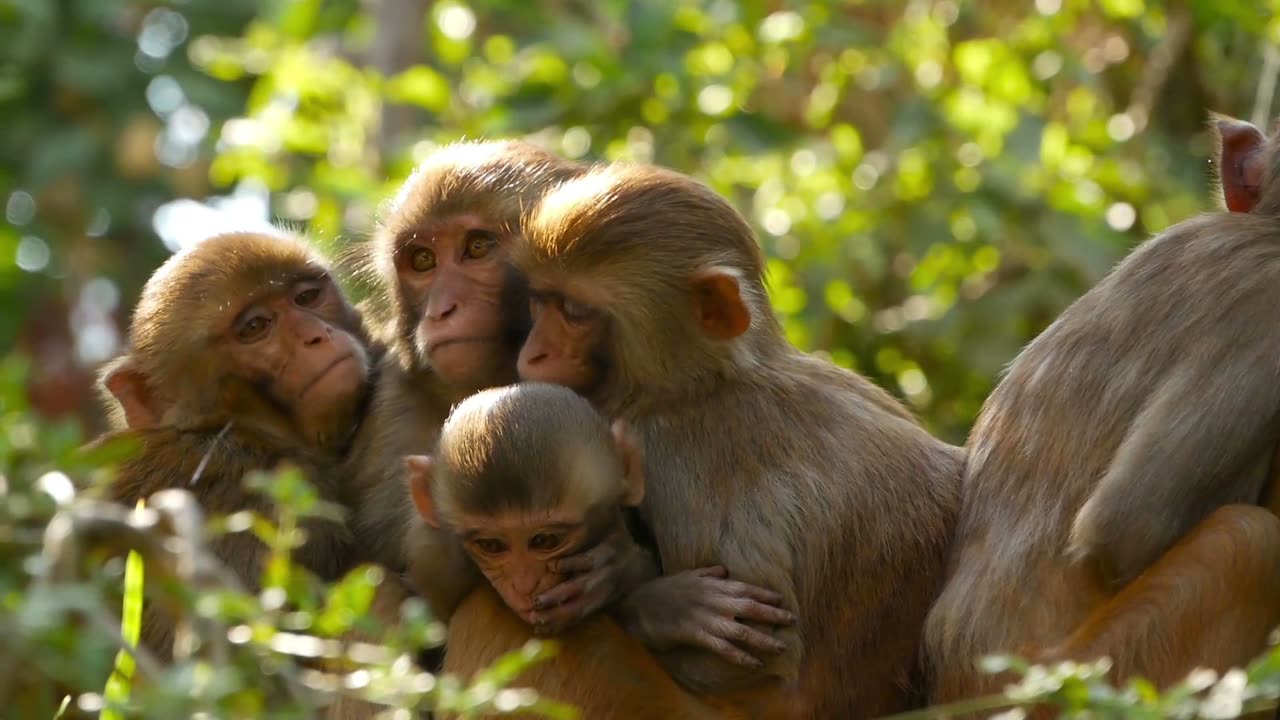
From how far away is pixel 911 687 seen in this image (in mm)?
5180

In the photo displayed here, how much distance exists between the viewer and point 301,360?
221 inches

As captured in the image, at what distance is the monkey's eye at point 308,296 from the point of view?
5.84 metres

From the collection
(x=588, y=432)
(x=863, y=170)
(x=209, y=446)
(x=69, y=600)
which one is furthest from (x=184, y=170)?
(x=69, y=600)

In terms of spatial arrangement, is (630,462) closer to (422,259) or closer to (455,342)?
(455,342)

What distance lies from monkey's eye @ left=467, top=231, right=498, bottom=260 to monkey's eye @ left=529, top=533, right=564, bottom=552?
1063 millimetres

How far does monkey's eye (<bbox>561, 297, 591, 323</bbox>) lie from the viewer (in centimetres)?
513

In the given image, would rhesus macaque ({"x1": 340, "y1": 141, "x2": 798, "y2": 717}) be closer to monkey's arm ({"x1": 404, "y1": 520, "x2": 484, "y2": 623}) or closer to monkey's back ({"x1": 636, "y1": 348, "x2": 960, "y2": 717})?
monkey's arm ({"x1": 404, "y1": 520, "x2": 484, "y2": 623})

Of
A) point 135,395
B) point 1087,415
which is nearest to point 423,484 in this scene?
point 135,395

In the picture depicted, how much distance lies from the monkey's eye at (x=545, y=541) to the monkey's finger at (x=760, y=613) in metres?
0.48

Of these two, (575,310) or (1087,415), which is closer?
(1087,415)

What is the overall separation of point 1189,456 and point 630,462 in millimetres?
1408

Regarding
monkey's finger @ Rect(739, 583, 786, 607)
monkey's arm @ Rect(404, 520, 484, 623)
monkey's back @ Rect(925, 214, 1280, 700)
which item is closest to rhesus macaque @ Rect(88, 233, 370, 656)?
monkey's arm @ Rect(404, 520, 484, 623)

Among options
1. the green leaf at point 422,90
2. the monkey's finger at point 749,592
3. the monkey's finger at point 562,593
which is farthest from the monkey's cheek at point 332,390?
the green leaf at point 422,90

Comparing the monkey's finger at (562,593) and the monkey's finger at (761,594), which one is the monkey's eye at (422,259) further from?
the monkey's finger at (761,594)
